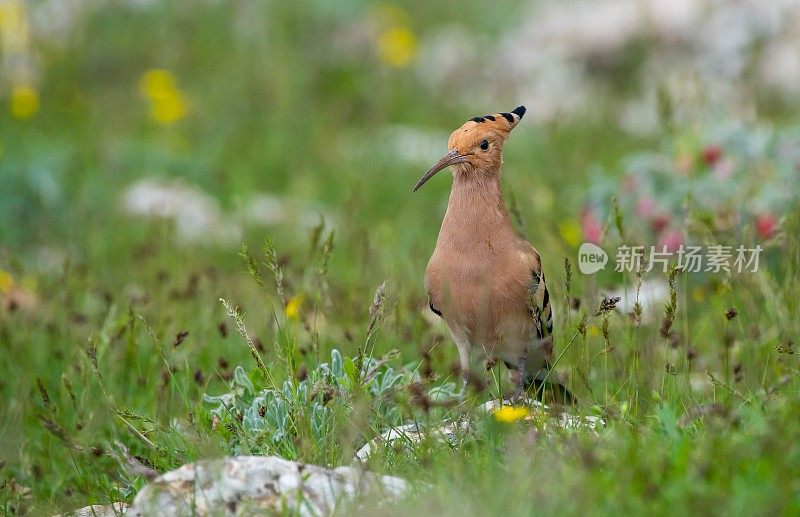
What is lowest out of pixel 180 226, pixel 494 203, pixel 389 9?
pixel 180 226

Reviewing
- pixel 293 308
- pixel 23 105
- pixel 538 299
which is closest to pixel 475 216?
pixel 538 299

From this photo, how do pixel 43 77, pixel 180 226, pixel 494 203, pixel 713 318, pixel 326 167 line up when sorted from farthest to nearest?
pixel 43 77 < pixel 326 167 < pixel 180 226 < pixel 713 318 < pixel 494 203

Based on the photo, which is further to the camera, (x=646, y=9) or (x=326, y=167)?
(x=646, y=9)

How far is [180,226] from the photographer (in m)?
6.51

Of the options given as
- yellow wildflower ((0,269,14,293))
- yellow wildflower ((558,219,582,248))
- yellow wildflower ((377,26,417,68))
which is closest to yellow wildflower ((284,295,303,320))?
yellow wildflower ((0,269,14,293))

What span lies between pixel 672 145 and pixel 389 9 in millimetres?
6180

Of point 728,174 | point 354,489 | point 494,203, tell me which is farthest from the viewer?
point 728,174

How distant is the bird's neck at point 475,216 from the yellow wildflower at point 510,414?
850 mm

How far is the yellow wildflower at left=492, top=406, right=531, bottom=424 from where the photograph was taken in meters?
2.81

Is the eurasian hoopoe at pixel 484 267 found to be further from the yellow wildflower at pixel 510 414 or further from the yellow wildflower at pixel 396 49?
the yellow wildflower at pixel 396 49

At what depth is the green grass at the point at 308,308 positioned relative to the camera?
8.71ft

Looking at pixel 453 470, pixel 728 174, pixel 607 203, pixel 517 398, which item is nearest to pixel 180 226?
pixel 607 203

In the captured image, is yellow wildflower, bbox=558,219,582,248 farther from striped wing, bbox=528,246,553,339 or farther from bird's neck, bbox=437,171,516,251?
bird's neck, bbox=437,171,516,251

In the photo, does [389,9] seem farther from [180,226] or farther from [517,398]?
[517,398]
